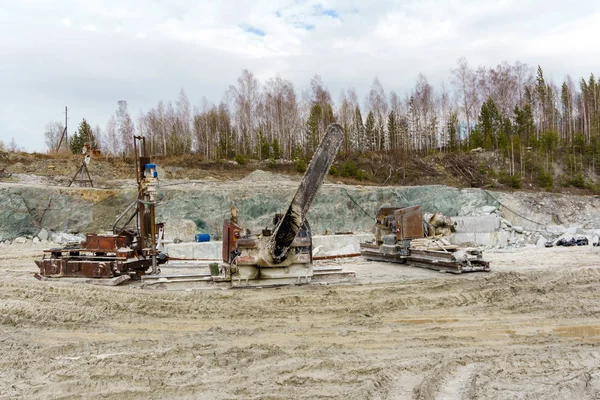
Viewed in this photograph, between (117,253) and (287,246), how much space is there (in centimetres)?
397

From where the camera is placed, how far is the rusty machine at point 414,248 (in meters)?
11.0

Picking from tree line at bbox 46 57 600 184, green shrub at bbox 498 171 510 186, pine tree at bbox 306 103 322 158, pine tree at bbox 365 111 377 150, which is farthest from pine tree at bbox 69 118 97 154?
green shrub at bbox 498 171 510 186

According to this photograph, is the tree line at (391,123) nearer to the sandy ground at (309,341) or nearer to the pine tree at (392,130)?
the pine tree at (392,130)

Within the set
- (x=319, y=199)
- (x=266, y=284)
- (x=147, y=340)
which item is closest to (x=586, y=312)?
(x=266, y=284)

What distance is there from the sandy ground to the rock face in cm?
1321

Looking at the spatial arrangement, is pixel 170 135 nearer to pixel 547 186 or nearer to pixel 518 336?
pixel 547 186

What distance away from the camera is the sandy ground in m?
4.01

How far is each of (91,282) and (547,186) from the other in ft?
106

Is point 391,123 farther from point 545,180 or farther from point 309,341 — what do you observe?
point 309,341

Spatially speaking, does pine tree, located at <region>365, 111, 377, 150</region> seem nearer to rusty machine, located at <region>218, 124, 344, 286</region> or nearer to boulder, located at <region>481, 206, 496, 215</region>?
boulder, located at <region>481, 206, 496, 215</region>

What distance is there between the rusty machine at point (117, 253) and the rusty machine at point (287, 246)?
1909 millimetres

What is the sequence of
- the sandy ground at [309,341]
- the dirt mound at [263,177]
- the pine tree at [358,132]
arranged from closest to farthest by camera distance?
the sandy ground at [309,341], the dirt mound at [263,177], the pine tree at [358,132]

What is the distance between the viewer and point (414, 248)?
40.7 feet

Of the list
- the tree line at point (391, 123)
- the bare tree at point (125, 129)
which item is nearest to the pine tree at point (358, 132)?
the tree line at point (391, 123)
